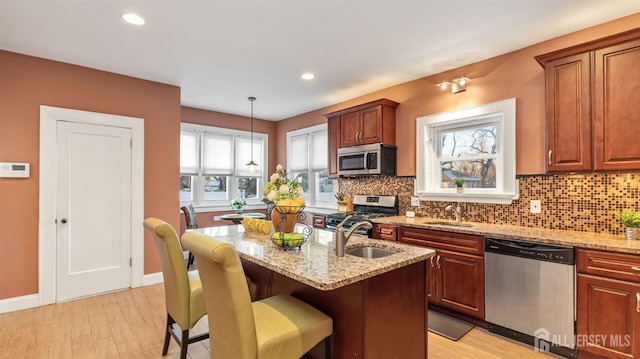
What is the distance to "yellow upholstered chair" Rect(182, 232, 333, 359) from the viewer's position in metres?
1.42

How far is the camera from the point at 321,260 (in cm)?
175

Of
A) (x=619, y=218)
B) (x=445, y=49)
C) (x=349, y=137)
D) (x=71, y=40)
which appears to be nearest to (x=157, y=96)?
(x=71, y=40)

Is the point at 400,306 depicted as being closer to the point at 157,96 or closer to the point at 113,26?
the point at 113,26

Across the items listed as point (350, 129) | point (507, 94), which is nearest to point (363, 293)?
point (507, 94)

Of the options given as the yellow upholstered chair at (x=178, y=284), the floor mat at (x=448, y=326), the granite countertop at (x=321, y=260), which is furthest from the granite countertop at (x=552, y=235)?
the yellow upholstered chair at (x=178, y=284)

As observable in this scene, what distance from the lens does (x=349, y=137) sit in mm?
4480

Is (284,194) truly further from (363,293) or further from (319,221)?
(319,221)

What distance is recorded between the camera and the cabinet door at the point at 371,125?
13.5 ft

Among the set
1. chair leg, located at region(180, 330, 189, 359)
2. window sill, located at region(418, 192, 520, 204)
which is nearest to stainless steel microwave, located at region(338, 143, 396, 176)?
window sill, located at region(418, 192, 520, 204)

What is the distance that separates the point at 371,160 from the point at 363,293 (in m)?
2.70

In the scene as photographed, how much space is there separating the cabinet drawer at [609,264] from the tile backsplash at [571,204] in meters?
0.62

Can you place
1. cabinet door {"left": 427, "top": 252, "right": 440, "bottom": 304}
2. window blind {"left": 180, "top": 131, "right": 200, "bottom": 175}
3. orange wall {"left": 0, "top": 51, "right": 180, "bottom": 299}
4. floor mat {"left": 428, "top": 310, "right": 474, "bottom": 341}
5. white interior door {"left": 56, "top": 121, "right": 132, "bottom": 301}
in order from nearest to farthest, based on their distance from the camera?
floor mat {"left": 428, "top": 310, "right": 474, "bottom": 341} < cabinet door {"left": 427, "top": 252, "right": 440, "bottom": 304} < orange wall {"left": 0, "top": 51, "right": 180, "bottom": 299} < white interior door {"left": 56, "top": 121, "right": 132, "bottom": 301} < window blind {"left": 180, "top": 131, "right": 200, "bottom": 175}

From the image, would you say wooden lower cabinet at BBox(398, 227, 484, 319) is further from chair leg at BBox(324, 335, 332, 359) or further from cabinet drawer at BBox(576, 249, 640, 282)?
chair leg at BBox(324, 335, 332, 359)

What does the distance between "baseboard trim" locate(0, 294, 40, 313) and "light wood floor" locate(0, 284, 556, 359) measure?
79 mm
